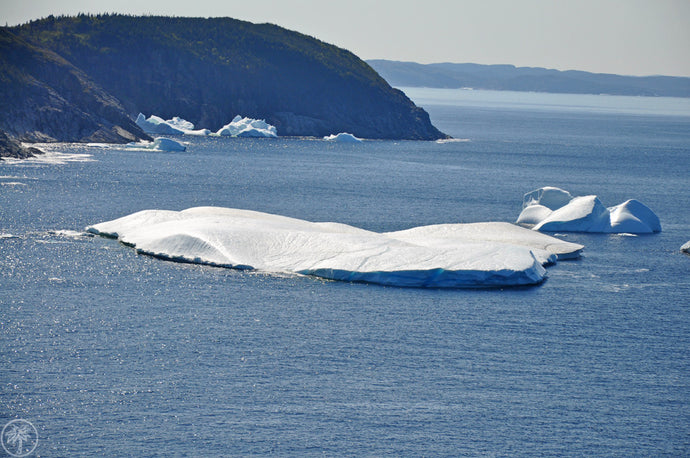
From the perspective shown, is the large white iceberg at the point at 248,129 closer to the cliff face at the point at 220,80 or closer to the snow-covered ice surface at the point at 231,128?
the snow-covered ice surface at the point at 231,128

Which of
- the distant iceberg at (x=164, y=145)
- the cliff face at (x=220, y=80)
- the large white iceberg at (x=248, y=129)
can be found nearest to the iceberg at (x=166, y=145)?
the distant iceberg at (x=164, y=145)

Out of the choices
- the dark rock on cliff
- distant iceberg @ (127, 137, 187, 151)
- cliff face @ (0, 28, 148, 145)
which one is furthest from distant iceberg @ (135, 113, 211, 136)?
the dark rock on cliff

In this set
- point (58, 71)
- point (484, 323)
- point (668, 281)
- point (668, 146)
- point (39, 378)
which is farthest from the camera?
point (668, 146)

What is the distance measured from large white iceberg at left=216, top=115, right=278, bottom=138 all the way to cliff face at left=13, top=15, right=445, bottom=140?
27.1ft

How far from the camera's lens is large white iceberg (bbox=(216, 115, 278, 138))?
161000 millimetres

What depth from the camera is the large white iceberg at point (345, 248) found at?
45688mm

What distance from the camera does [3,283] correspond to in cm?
4319

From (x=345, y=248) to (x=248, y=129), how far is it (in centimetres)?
11601

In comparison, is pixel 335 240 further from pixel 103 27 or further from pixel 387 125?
pixel 103 27

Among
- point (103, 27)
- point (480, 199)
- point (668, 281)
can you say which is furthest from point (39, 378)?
point (103, 27)

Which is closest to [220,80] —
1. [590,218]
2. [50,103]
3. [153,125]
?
[153,125]

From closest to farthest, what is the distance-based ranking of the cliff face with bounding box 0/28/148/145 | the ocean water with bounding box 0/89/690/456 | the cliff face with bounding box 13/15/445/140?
the ocean water with bounding box 0/89/690/456 < the cliff face with bounding box 0/28/148/145 < the cliff face with bounding box 13/15/445/140

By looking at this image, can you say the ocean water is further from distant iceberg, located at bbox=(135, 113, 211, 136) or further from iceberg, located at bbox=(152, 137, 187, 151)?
distant iceberg, located at bbox=(135, 113, 211, 136)

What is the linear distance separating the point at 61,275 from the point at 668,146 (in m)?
147
